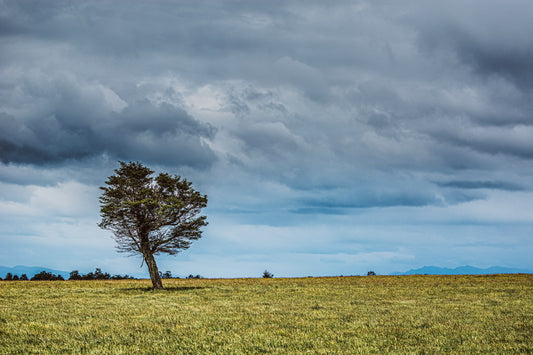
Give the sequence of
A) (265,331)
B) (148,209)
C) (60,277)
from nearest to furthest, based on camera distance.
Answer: (265,331), (148,209), (60,277)

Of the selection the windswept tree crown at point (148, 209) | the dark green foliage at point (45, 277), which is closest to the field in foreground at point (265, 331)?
the windswept tree crown at point (148, 209)

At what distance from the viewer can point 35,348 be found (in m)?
14.5

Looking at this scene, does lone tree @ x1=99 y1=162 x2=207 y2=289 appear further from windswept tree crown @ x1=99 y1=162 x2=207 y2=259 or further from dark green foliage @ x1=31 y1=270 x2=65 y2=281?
dark green foliage @ x1=31 y1=270 x2=65 y2=281

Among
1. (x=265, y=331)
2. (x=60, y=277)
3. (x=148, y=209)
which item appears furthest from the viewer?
(x=60, y=277)

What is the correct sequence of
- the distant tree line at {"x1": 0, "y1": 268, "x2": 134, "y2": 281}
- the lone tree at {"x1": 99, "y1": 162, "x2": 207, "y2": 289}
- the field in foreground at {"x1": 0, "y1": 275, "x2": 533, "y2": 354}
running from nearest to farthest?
the field in foreground at {"x1": 0, "y1": 275, "x2": 533, "y2": 354} → the lone tree at {"x1": 99, "y1": 162, "x2": 207, "y2": 289} → the distant tree line at {"x1": 0, "y1": 268, "x2": 134, "y2": 281}

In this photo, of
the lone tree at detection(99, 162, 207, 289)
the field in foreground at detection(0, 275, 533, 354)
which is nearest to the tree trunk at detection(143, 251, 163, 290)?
the lone tree at detection(99, 162, 207, 289)

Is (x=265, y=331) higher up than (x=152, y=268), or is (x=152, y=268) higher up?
(x=152, y=268)

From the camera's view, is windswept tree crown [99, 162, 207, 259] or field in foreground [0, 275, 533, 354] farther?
windswept tree crown [99, 162, 207, 259]

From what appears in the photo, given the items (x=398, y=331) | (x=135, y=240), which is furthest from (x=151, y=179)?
(x=398, y=331)

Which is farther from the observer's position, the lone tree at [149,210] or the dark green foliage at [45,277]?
the dark green foliage at [45,277]

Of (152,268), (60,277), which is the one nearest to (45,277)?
(60,277)

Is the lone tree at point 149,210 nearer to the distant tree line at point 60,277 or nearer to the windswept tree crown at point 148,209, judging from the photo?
the windswept tree crown at point 148,209

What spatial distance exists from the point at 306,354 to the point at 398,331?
568 centimetres

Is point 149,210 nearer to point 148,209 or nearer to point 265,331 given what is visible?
point 148,209
